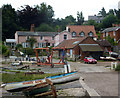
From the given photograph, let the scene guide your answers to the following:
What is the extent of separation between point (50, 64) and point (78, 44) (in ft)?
44.9

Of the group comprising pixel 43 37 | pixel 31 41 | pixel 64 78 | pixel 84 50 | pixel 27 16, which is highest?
pixel 27 16

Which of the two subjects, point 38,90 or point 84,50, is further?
point 84,50

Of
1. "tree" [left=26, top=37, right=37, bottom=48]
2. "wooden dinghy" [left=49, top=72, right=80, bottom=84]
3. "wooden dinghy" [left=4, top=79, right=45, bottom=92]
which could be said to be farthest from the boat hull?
"tree" [left=26, top=37, right=37, bottom=48]

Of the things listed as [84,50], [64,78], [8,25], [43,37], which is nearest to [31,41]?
[43,37]

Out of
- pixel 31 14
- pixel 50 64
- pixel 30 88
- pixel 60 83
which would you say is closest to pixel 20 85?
pixel 30 88

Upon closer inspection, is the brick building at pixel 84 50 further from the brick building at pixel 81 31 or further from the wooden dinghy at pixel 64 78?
the wooden dinghy at pixel 64 78

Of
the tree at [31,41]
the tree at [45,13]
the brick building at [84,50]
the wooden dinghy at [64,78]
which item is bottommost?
the wooden dinghy at [64,78]

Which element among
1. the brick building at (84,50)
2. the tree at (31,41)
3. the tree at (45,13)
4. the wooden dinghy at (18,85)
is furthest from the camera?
the tree at (45,13)

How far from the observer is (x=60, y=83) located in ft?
45.2

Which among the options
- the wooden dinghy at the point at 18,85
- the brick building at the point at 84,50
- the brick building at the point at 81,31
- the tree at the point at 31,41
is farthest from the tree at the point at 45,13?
the wooden dinghy at the point at 18,85

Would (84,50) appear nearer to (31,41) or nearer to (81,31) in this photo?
(31,41)

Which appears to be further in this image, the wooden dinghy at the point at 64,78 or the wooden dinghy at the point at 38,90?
the wooden dinghy at the point at 64,78

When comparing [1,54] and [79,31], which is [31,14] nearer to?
[79,31]

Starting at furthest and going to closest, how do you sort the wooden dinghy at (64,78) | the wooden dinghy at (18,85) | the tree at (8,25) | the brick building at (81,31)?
the tree at (8,25)
the brick building at (81,31)
the wooden dinghy at (64,78)
the wooden dinghy at (18,85)
